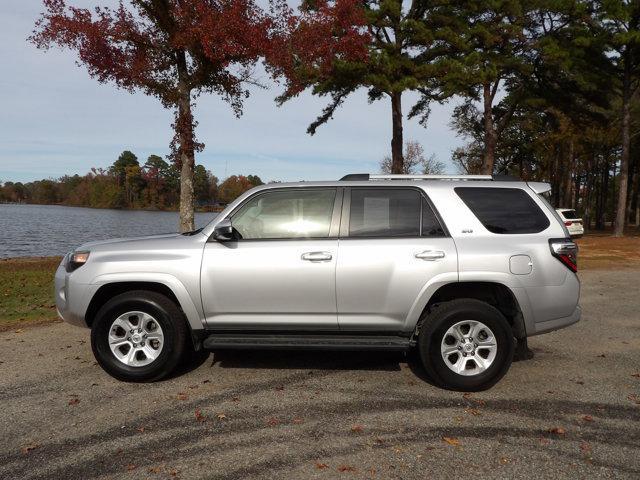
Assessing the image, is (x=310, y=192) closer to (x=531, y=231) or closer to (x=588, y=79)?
(x=531, y=231)

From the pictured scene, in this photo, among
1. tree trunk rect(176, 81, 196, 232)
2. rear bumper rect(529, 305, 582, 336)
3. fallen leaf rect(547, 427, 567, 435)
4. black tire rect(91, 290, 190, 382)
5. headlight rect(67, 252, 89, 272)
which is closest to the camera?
fallen leaf rect(547, 427, 567, 435)

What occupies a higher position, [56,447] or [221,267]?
[221,267]

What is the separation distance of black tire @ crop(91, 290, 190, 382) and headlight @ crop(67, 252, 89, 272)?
0.47 meters

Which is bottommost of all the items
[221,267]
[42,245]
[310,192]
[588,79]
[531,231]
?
[42,245]

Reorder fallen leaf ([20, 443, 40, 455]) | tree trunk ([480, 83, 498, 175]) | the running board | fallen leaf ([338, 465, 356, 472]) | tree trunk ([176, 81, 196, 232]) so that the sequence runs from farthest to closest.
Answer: tree trunk ([480, 83, 498, 175])
tree trunk ([176, 81, 196, 232])
the running board
fallen leaf ([20, 443, 40, 455])
fallen leaf ([338, 465, 356, 472])

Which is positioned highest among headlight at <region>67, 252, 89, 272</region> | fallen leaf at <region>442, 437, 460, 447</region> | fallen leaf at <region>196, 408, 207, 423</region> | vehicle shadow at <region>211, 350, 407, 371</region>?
headlight at <region>67, 252, 89, 272</region>

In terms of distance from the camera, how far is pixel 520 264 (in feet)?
15.0

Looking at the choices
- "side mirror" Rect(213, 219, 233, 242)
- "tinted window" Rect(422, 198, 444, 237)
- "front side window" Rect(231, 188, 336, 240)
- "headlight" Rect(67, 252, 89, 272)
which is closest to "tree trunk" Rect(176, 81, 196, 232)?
"headlight" Rect(67, 252, 89, 272)

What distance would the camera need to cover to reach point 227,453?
341 centimetres

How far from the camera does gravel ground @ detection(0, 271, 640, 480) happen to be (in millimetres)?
3252

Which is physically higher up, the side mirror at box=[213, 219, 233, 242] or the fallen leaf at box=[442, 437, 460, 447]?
the side mirror at box=[213, 219, 233, 242]

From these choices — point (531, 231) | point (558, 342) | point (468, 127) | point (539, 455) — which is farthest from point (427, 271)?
point (468, 127)

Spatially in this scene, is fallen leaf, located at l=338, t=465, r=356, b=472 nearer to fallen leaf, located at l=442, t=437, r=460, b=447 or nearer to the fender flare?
fallen leaf, located at l=442, t=437, r=460, b=447

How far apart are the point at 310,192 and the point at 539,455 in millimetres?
2885
